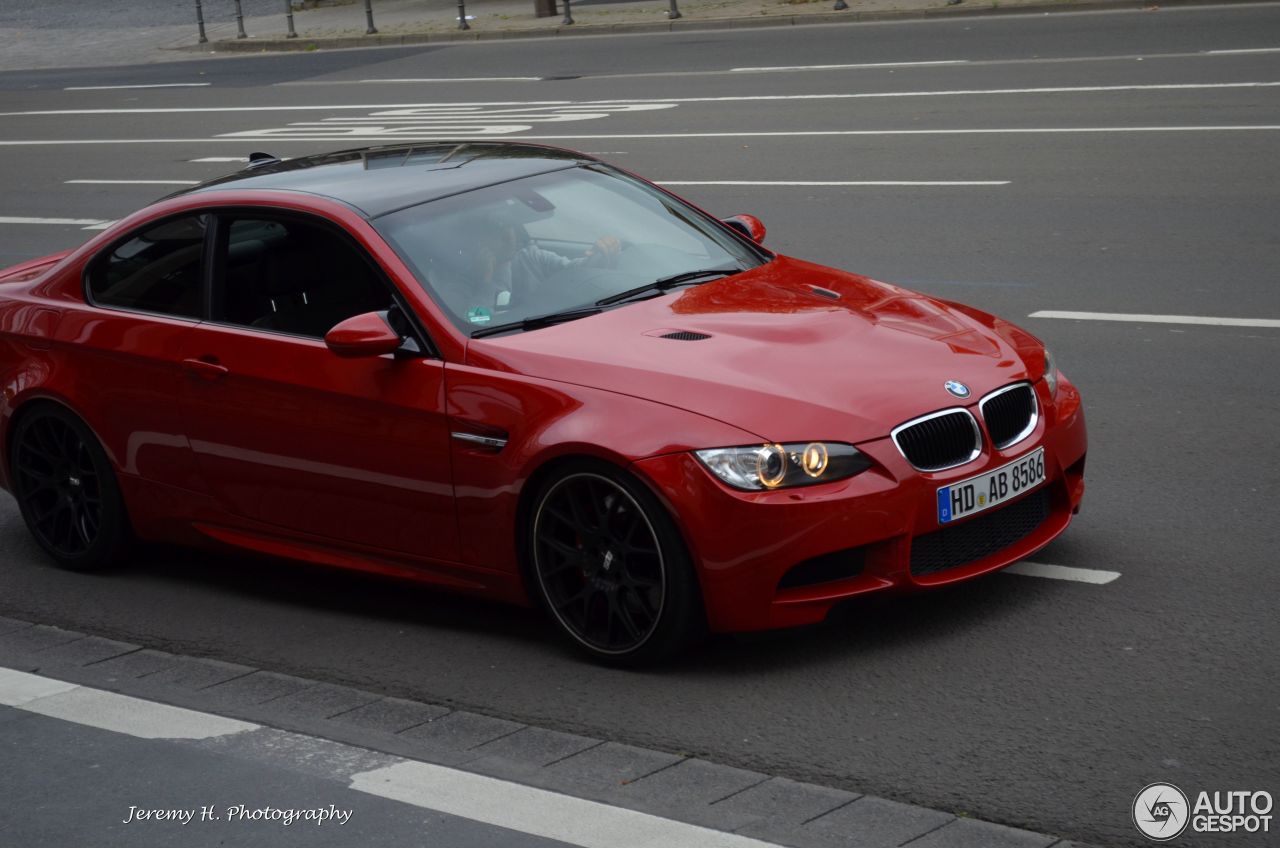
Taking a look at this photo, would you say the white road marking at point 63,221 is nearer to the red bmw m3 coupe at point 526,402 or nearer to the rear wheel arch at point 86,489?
the red bmw m3 coupe at point 526,402

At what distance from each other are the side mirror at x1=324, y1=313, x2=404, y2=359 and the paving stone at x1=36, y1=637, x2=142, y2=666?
1.36m

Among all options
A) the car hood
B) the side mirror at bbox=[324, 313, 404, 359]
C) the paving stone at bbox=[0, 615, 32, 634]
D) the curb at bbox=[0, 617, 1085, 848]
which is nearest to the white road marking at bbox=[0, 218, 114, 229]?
the paving stone at bbox=[0, 615, 32, 634]

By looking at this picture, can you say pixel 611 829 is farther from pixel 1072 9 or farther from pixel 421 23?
pixel 421 23

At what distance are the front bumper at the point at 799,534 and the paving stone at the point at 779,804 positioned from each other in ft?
2.34

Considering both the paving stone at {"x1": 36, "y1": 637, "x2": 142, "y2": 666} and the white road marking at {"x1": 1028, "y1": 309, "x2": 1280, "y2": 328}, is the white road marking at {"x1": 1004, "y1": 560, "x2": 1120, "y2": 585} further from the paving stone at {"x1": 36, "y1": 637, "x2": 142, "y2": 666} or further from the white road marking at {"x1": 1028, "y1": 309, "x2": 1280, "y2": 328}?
the white road marking at {"x1": 1028, "y1": 309, "x2": 1280, "y2": 328}

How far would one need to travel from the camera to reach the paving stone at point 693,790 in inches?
167

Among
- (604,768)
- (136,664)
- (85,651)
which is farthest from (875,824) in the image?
(85,651)

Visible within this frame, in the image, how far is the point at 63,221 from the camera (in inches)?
625

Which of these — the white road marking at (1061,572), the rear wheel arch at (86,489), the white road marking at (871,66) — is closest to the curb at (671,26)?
the white road marking at (871,66)

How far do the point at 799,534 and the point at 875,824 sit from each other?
104cm

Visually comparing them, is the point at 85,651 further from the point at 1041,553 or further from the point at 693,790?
the point at 1041,553

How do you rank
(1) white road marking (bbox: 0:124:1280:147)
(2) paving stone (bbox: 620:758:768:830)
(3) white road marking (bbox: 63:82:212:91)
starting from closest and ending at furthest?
(2) paving stone (bbox: 620:758:768:830)
(1) white road marking (bbox: 0:124:1280:147)
(3) white road marking (bbox: 63:82:212:91)

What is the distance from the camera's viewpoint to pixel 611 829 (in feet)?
13.8

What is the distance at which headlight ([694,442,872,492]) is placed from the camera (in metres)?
4.93
